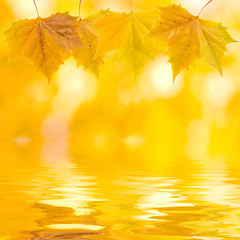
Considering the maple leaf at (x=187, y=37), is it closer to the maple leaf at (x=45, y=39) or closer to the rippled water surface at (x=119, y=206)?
the maple leaf at (x=45, y=39)

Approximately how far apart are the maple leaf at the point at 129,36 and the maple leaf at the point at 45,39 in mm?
19

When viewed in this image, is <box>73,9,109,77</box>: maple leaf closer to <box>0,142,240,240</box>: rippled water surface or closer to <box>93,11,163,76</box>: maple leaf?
<box>93,11,163,76</box>: maple leaf

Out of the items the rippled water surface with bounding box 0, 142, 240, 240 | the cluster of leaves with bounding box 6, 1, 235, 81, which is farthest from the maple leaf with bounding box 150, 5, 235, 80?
the rippled water surface with bounding box 0, 142, 240, 240

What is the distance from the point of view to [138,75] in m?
0.31

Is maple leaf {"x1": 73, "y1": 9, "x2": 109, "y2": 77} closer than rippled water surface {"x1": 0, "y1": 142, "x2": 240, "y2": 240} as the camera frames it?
Yes

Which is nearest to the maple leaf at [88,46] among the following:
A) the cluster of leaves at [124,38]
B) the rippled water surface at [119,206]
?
the cluster of leaves at [124,38]

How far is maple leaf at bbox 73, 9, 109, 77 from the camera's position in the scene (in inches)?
12.3

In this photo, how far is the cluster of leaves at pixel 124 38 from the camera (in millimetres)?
293

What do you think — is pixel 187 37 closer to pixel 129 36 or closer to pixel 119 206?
pixel 129 36

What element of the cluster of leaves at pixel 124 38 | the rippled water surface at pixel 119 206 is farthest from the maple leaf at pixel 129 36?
the rippled water surface at pixel 119 206

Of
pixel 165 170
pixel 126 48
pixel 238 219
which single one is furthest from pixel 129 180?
pixel 126 48

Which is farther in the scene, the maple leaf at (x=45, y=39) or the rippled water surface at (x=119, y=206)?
the rippled water surface at (x=119, y=206)

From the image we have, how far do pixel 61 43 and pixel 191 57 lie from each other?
0.27 ft

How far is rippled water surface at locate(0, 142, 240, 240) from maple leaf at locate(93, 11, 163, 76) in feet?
1.48
